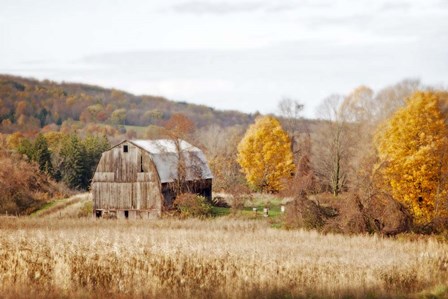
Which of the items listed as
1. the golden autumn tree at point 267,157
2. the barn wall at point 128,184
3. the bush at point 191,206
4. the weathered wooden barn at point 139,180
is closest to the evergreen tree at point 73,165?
the golden autumn tree at point 267,157

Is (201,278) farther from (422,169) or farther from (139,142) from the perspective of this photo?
(139,142)

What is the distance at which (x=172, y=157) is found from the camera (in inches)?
1969

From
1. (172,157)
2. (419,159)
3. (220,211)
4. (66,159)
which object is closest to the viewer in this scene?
(419,159)

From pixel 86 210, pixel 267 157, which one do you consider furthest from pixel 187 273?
pixel 267 157

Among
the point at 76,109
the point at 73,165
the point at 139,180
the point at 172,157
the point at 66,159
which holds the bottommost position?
the point at 139,180

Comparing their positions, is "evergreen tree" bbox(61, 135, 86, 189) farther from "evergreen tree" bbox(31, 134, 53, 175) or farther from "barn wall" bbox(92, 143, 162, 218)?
"barn wall" bbox(92, 143, 162, 218)

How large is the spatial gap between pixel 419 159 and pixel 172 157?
2157 centimetres

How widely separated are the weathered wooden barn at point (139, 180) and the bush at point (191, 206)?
1925mm

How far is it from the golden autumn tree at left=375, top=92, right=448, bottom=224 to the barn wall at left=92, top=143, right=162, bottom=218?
19.7 m

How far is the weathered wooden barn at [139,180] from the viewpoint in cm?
4831

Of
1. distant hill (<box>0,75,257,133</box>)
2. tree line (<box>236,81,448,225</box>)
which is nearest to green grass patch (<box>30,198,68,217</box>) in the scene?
tree line (<box>236,81,448,225</box>)

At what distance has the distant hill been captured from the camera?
151000 mm

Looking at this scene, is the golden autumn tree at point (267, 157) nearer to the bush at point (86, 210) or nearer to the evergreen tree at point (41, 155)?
the bush at point (86, 210)

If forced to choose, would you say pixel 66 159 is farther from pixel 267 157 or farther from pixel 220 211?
pixel 220 211
